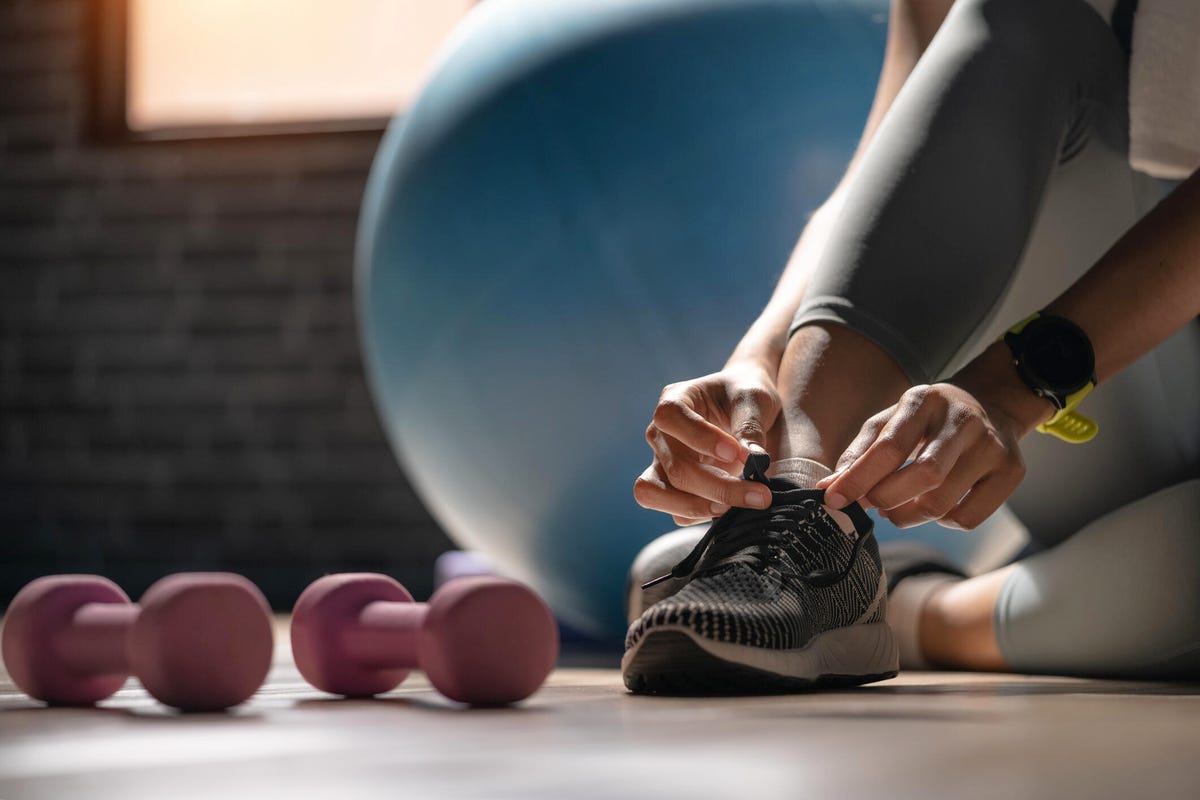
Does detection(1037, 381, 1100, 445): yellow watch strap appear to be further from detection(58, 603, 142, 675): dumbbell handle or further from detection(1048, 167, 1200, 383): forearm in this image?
detection(58, 603, 142, 675): dumbbell handle

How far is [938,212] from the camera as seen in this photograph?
1002 mm

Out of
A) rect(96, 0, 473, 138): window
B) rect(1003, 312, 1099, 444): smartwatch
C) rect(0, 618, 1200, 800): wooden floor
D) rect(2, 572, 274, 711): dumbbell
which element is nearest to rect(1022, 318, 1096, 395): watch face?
rect(1003, 312, 1099, 444): smartwatch

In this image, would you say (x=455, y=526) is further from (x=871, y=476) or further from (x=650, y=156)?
(x=871, y=476)

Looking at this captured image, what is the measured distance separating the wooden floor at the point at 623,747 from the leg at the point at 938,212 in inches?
8.7

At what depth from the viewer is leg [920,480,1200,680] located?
3.71ft

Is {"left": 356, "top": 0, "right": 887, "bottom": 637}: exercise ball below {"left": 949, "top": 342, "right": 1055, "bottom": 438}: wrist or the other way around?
the other way around

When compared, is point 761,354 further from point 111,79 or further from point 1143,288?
point 111,79

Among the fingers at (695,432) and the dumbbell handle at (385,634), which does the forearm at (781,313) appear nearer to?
the fingers at (695,432)

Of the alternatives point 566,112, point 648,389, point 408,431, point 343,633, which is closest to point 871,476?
point 343,633

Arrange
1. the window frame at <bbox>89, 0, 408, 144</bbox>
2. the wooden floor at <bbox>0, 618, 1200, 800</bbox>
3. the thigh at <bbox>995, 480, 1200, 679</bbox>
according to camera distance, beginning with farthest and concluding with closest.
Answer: the window frame at <bbox>89, 0, 408, 144</bbox> < the thigh at <bbox>995, 480, 1200, 679</bbox> < the wooden floor at <bbox>0, 618, 1200, 800</bbox>

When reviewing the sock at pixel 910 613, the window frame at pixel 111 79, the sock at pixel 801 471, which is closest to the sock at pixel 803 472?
the sock at pixel 801 471

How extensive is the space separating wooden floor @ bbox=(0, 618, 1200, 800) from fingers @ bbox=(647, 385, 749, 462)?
0.16 meters

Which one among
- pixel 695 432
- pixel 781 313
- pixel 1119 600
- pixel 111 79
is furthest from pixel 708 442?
pixel 111 79

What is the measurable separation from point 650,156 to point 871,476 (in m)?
0.76
